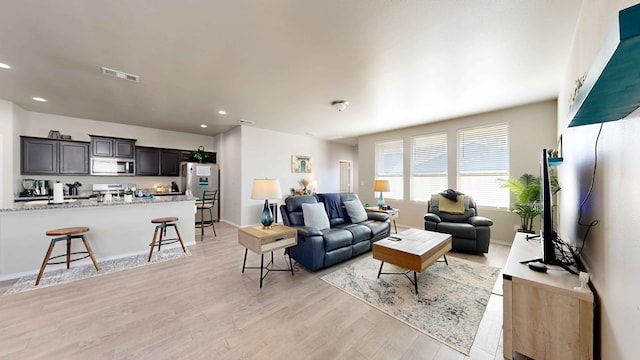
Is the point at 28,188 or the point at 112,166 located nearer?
the point at 28,188

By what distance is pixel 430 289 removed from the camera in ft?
8.35

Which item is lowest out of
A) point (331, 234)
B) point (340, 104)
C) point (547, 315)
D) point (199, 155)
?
point (547, 315)

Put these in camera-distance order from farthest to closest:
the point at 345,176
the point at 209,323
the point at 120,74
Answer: the point at 345,176, the point at 120,74, the point at 209,323

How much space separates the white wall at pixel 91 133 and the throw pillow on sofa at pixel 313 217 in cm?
468

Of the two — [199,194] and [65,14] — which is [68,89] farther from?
[199,194]

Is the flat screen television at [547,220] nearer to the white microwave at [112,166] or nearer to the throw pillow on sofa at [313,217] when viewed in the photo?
the throw pillow on sofa at [313,217]

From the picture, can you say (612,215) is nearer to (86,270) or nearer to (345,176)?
(86,270)

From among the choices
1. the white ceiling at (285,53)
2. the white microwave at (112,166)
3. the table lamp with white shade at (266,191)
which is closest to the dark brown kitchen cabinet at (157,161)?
the white microwave at (112,166)

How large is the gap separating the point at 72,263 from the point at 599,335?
5508 millimetres

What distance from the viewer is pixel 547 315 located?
1.44m

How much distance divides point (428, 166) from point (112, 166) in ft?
24.6

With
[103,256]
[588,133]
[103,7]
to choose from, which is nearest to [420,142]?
[588,133]

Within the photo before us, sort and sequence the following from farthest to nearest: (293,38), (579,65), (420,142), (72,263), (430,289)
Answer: (420,142)
(72,263)
(430,289)
(293,38)
(579,65)

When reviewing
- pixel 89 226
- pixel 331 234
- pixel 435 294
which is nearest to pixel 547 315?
pixel 435 294
